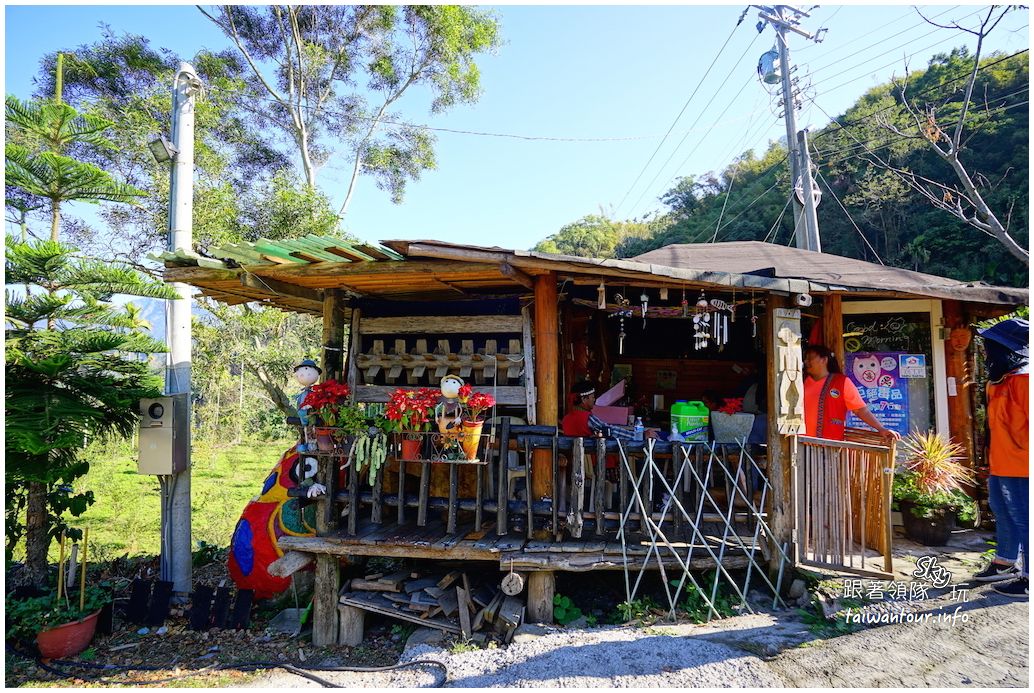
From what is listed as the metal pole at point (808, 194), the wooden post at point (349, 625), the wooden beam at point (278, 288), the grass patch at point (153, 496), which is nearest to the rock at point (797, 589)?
the wooden post at point (349, 625)

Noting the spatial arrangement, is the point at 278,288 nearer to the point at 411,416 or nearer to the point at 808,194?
the point at 411,416

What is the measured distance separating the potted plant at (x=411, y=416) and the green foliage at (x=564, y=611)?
1949mm

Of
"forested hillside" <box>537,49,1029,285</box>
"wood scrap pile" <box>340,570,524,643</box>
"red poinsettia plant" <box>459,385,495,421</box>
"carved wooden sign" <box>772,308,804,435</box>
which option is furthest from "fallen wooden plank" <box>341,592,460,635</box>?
"forested hillside" <box>537,49,1029,285</box>

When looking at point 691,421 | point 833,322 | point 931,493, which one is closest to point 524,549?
point 691,421

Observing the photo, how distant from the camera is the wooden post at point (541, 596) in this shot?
505cm

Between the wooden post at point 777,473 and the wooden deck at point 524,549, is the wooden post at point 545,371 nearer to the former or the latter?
the wooden deck at point 524,549

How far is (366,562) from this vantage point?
6.31m

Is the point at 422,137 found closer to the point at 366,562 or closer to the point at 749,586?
the point at 366,562

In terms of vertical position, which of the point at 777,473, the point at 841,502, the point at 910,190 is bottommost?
the point at 841,502

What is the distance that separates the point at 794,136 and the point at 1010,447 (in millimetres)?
8842

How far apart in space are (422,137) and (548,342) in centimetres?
1671

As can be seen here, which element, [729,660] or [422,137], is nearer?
[729,660]

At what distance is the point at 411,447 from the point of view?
4.89 metres

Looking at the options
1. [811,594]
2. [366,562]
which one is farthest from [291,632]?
[811,594]
